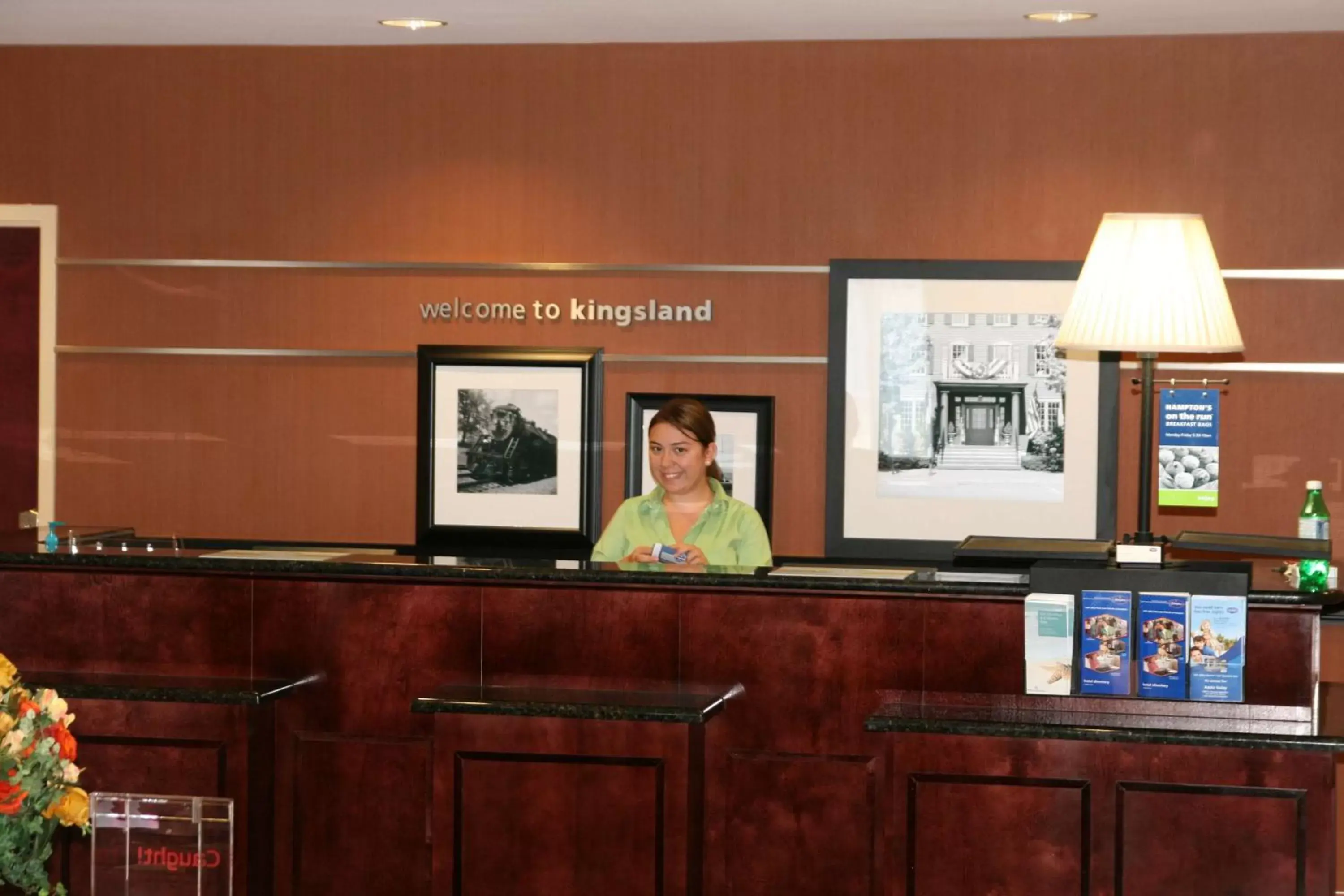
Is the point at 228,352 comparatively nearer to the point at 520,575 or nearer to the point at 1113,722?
the point at 520,575

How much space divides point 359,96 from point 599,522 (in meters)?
1.78

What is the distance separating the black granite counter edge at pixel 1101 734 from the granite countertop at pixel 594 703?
15.1 inches

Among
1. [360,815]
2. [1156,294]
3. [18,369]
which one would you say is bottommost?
[360,815]

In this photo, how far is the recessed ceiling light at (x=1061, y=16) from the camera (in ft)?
17.0

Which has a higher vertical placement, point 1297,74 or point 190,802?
point 1297,74

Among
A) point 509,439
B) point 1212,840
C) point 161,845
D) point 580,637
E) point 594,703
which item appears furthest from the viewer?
point 509,439

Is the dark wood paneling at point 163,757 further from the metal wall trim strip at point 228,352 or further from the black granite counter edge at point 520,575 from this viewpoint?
the metal wall trim strip at point 228,352

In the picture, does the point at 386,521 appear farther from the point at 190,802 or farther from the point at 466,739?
the point at 190,802

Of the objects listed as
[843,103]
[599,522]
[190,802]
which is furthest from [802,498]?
[190,802]

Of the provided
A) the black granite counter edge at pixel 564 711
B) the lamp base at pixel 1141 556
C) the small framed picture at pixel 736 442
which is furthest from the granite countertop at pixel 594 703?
the small framed picture at pixel 736 442

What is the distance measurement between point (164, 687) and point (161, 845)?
4.03 feet

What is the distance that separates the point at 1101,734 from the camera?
130 inches

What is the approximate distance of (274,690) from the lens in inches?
148

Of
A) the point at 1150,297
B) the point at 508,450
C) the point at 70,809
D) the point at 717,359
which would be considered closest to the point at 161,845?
the point at 70,809
